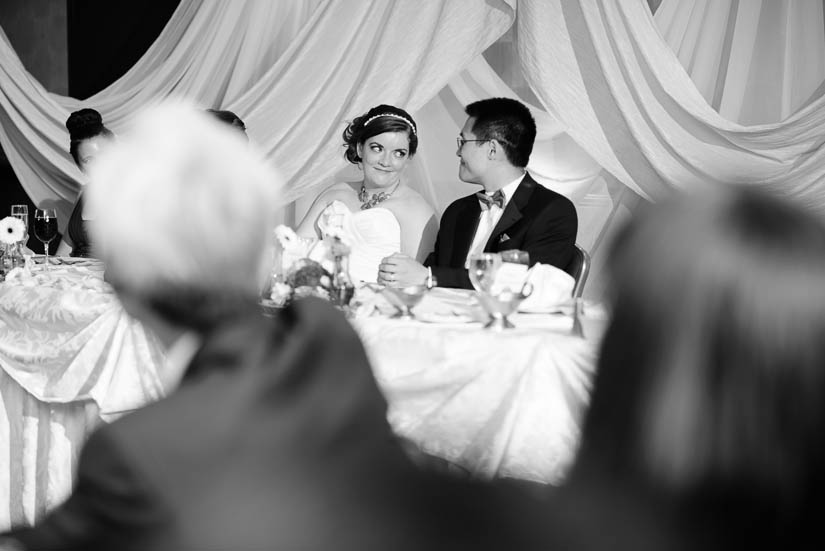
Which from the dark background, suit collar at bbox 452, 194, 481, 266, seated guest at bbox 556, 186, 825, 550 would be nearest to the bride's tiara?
suit collar at bbox 452, 194, 481, 266

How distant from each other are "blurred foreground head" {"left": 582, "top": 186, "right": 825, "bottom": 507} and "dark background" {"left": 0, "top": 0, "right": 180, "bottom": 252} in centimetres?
429

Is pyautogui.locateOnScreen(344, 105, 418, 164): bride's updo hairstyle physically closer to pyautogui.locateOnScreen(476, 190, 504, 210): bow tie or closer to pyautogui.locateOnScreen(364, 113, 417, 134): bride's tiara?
pyautogui.locateOnScreen(364, 113, 417, 134): bride's tiara

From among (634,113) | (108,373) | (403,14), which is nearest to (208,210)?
(108,373)

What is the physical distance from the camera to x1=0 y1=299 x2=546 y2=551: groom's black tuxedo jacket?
0.79 meters

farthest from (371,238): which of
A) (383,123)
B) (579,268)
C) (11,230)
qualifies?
(11,230)

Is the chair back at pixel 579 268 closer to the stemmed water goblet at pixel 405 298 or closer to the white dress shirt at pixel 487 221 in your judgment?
the white dress shirt at pixel 487 221

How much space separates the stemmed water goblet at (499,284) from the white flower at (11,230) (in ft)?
5.19

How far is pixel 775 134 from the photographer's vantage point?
124 inches

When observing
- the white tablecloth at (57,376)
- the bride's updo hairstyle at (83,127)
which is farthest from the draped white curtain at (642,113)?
the white tablecloth at (57,376)

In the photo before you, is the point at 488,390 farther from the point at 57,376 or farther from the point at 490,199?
Result: the point at 490,199

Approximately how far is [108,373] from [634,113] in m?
2.03

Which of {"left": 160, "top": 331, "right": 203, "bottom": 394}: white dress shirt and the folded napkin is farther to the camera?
the folded napkin

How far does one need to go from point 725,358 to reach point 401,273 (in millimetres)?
2074

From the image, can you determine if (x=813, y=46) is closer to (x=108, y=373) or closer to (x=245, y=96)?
(x=245, y=96)
